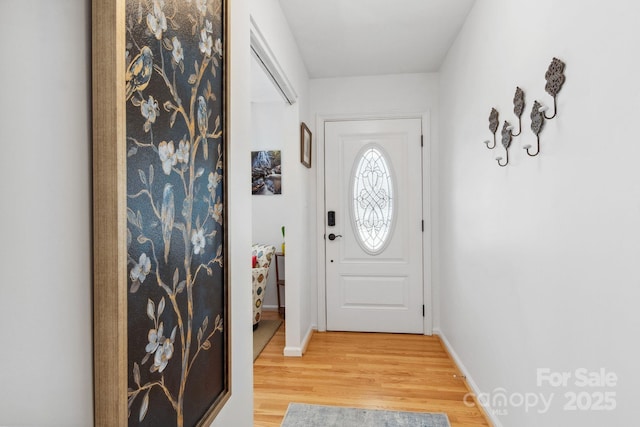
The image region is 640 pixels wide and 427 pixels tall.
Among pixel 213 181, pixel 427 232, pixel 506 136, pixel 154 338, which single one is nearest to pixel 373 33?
pixel 506 136

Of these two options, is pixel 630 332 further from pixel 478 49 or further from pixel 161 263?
pixel 478 49

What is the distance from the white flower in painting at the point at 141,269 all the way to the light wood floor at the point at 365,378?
1647mm

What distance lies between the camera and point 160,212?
0.89 meters

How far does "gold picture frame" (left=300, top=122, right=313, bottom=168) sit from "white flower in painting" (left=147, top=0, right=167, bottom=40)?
219 cm

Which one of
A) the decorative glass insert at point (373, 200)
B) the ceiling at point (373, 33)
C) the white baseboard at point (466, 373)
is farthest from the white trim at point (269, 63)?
the white baseboard at point (466, 373)

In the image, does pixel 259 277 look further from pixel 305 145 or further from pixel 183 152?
pixel 183 152

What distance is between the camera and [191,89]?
106 cm

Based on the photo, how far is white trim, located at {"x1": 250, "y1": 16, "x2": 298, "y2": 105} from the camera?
191 cm

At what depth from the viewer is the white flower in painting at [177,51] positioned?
3.14 ft

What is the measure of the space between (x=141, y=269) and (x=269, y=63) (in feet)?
5.82

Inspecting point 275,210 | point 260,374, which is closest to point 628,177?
point 260,374

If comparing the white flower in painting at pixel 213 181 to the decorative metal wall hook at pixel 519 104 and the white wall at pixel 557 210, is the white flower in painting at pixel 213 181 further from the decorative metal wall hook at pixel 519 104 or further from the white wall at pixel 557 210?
the decorative metal wall hook at pixel 519 104

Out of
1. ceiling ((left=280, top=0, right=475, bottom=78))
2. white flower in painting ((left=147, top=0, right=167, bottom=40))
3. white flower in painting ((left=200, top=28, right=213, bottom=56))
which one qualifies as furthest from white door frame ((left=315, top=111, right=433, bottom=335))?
white flower in painting ((left=147, top=0, right=167, bottom=40))

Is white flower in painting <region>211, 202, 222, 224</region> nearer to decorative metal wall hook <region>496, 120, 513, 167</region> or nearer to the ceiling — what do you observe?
decorative metal wall hook <region>496, 120, 513, 167</region>
